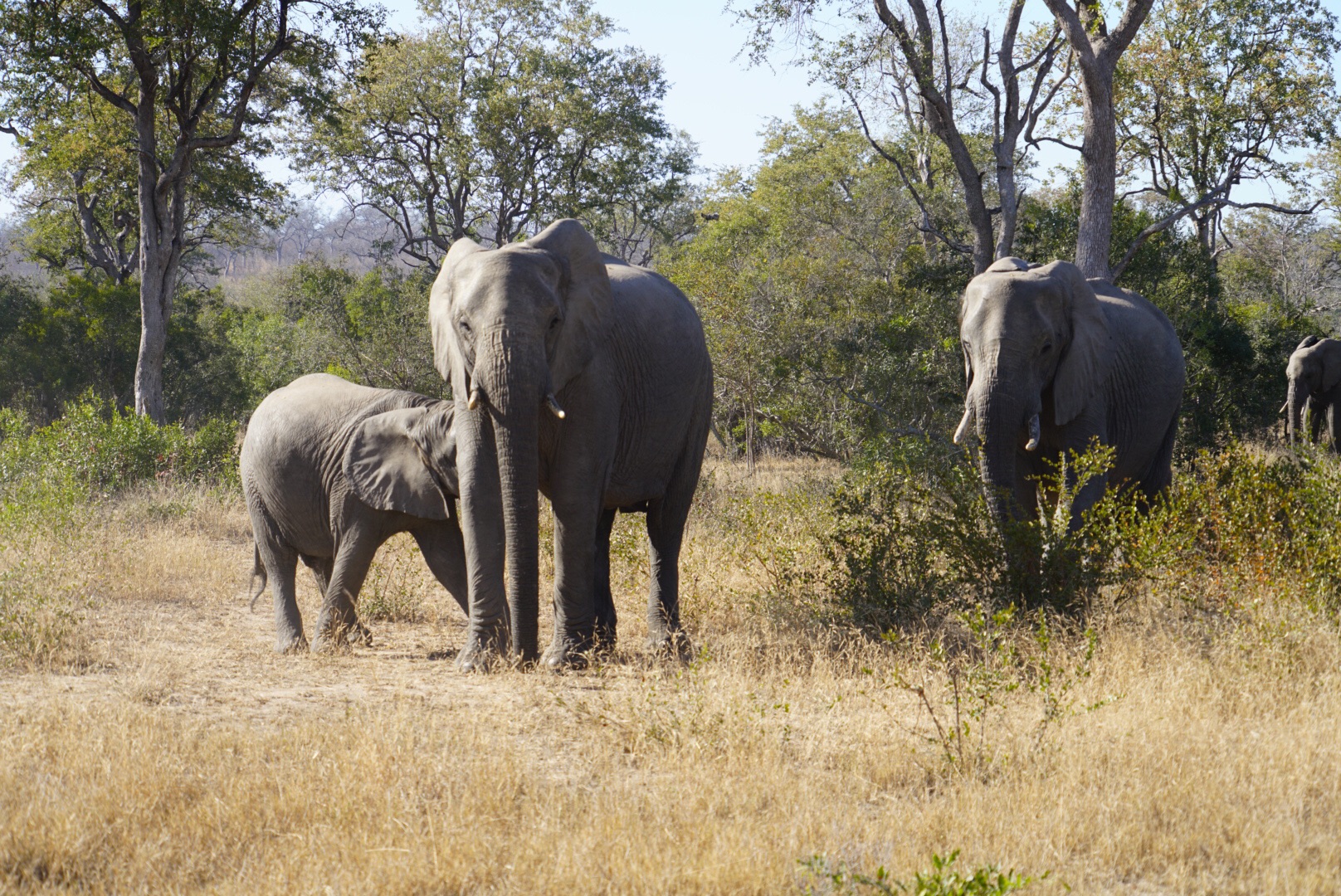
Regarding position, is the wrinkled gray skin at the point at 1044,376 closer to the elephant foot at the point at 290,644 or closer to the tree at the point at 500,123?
the elephant foot at the point at 290,644

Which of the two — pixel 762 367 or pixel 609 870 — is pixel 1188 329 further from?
pixel 609 870

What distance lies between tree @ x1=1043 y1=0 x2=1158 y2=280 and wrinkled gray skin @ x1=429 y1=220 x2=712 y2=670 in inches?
249

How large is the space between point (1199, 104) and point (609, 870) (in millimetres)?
22666

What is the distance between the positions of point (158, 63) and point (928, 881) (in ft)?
57.0

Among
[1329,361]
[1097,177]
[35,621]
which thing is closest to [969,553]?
[35,621]

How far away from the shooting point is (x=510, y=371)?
6293mm

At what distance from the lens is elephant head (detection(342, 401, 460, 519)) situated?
737 cm

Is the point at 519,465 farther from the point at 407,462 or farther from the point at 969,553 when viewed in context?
the point at 969,553

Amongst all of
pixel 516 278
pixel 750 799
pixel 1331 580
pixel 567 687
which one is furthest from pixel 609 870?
pixel 1331 580

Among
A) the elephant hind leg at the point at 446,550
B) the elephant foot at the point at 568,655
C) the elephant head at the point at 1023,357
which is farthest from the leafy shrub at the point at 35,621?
the elephant head at the point at 1023,357

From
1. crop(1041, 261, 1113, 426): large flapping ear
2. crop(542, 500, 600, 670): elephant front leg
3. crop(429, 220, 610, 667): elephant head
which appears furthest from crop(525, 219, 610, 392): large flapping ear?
crop(1041, 261, 1113, 426): large flapping ear

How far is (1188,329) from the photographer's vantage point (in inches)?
598

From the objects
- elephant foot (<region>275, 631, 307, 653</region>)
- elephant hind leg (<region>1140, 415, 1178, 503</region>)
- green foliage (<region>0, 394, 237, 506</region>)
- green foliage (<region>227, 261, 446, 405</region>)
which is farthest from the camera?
green foliage (<region>227, 261, 446, 405</region>)

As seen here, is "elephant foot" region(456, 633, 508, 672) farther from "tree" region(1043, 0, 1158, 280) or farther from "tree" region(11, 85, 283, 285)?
"tree" region(11, 85, 283, 285)
